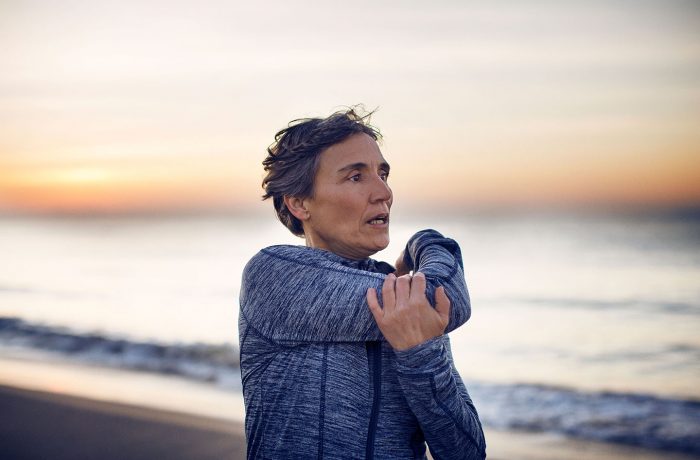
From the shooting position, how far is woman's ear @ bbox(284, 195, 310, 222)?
6.57 ft

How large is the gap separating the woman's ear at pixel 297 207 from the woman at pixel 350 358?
151mm

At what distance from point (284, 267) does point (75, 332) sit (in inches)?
399

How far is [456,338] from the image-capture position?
1073 cm

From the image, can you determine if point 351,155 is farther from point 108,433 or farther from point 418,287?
point 108,433

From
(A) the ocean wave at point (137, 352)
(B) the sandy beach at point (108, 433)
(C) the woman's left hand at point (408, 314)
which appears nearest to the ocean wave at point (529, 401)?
(A) the ocean wave at point (137, 352)

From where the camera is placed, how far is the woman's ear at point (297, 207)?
2002 millimetres

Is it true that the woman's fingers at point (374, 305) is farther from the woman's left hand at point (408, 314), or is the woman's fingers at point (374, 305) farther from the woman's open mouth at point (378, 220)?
the woman's open mouth at point (378, 220)

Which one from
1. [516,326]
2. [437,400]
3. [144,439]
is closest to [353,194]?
[437,400]

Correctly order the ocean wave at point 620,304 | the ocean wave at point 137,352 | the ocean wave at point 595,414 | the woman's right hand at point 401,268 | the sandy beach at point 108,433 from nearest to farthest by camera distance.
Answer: the woman's right hand at point 401,268
the sandy beach at point 108,433
the ocean wave at point 595,414
the ocean wave at point 137,352
the ocean wave at point 620,304

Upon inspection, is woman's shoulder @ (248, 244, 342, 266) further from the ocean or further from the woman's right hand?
the ocean

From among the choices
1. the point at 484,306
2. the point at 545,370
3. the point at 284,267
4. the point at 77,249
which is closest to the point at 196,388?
the point at 545,370

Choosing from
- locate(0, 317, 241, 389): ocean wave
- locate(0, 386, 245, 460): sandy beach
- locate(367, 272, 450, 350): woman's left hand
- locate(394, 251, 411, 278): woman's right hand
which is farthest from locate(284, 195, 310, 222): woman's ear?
locate(0, 317, 241, 389): ocean wave

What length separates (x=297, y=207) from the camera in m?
2.01

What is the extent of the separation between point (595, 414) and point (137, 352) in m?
5.97
